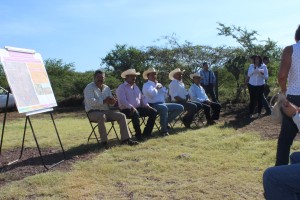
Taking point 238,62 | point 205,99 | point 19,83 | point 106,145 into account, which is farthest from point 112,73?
point 19,83

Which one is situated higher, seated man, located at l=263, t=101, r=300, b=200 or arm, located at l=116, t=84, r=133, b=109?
arm, located at l=116, t=84, r=133, b=109

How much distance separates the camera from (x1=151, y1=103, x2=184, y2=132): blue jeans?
906cm

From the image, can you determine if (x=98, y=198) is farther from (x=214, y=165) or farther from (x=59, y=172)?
(x=214, y=165)

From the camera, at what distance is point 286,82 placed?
16.2 feet

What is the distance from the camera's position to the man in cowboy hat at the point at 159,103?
360 inches

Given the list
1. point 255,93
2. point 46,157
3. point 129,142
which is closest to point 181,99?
point 255,93

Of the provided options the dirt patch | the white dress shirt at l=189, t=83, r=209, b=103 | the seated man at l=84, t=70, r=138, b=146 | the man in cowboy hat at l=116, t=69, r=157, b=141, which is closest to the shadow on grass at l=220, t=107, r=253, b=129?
the dirt patch

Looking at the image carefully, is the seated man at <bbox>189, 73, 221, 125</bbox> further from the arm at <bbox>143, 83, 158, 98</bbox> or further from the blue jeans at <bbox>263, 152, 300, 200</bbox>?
the blue jeans at <bbox>263, 152, 300, 200</bbox>

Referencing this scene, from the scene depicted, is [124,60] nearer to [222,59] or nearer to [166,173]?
[222,59]

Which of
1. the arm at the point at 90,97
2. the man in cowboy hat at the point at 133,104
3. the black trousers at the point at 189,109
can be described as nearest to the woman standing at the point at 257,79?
the black trousers at the point at 189,109

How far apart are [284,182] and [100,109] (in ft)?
18.6

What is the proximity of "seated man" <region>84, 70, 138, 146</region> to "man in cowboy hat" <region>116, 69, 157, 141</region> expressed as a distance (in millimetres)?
417

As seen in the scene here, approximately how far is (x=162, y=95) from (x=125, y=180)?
4433 mm

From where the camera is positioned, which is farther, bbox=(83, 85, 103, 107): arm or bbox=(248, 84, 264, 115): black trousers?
bbox=(248, 84, 264, 115): black trousers
